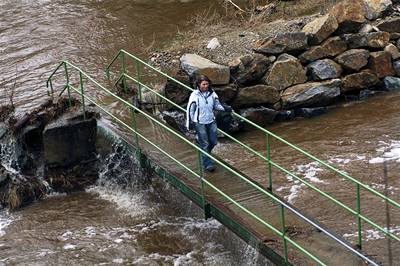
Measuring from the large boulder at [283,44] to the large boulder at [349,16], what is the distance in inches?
44.1

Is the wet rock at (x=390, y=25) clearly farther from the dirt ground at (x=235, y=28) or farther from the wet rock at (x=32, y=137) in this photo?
the wet rock at (x=32, y=137)

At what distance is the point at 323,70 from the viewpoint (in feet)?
51.6

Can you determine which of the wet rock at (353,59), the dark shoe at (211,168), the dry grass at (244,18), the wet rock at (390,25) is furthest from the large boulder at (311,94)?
the dark shoe at (211,168)

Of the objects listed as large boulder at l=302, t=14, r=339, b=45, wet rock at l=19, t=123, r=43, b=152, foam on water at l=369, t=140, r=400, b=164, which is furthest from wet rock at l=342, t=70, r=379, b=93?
wet rock at l=19, t=123, r=43, b=152

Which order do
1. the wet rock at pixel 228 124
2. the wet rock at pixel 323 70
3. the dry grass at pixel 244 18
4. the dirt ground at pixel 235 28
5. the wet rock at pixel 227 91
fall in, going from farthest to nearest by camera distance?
the dry grass at pixel 244 18, the dirt ground at pixel 235 28, the wet rock at pixel 323 70, the wet rock at pixel 227 91, the wet rock at pixel 228 124

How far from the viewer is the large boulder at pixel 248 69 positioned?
15211 mm

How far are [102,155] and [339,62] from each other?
639 cm

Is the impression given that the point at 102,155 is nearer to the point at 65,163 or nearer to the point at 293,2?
the point at 65,163

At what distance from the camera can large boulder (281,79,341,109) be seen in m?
15.3

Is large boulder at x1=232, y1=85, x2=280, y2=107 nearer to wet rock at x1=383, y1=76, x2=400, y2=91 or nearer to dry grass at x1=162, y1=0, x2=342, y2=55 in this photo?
dry grass at x1=162, y1=0, x2=342, y2=55

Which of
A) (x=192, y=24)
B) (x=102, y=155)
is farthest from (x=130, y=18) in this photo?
(x=102, y=155)

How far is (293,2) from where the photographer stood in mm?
20406

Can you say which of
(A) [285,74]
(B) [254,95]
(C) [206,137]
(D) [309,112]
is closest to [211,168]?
(C) [206,137]

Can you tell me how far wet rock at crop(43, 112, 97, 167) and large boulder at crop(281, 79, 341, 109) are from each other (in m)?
4.76
